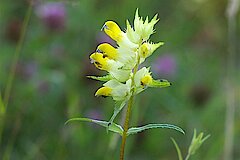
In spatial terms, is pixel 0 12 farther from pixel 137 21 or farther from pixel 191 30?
pixel 137 21

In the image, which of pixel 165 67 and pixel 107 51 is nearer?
pixel 107 51

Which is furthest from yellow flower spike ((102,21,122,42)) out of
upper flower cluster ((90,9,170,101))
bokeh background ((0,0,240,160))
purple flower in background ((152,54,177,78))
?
purple flower in background ((152,54,177,78))

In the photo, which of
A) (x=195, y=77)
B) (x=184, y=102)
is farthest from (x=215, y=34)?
(x=184, y=102)

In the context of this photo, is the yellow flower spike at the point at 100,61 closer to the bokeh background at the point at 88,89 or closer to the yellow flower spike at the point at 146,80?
the yellow flower spike at the point at 146,80

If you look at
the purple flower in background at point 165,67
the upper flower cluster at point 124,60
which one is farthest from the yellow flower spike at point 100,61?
the purple flower in background at point 165,67

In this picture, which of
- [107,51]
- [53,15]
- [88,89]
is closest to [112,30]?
[107,51]

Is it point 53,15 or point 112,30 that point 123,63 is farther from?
point 53,15

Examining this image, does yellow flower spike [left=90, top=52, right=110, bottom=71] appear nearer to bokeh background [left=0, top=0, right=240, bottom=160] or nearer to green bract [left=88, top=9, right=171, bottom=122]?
green bract [left=88, top=9, right=171, bottom=122]
